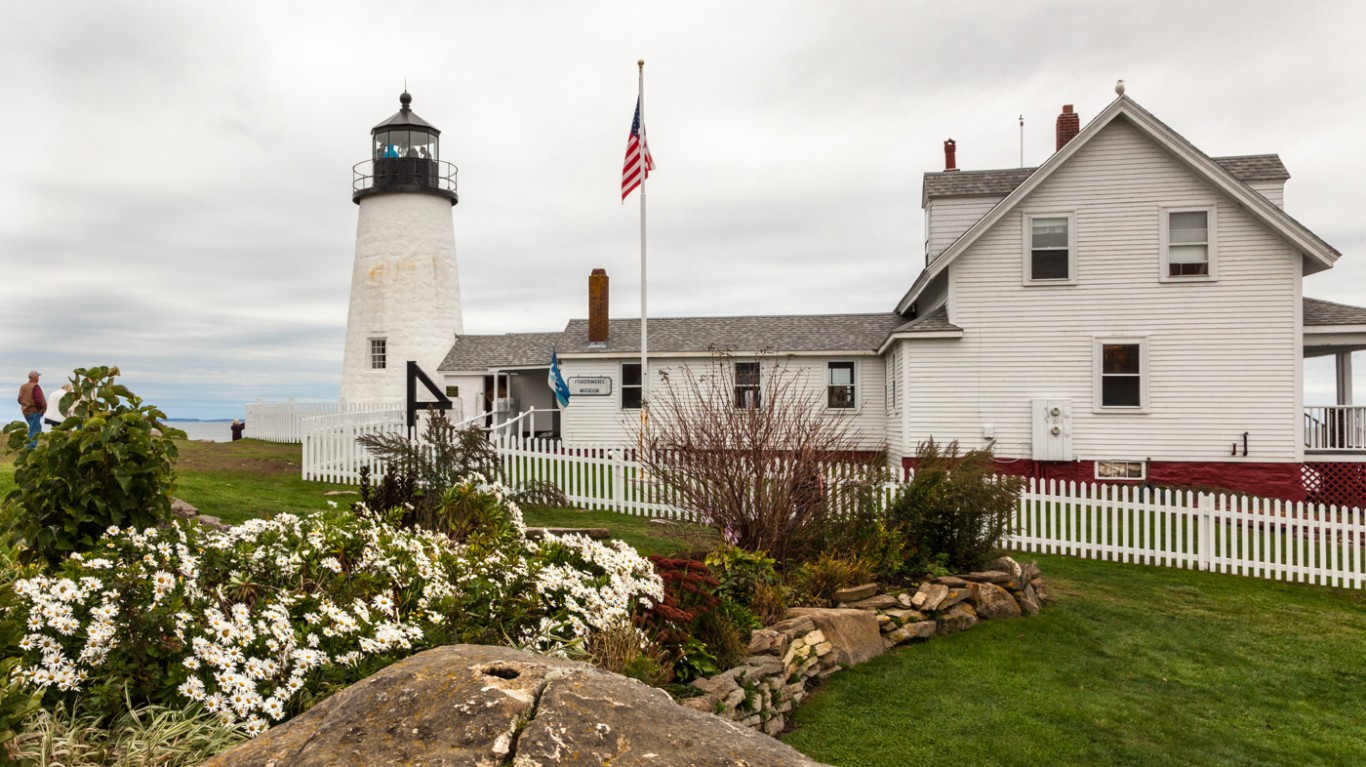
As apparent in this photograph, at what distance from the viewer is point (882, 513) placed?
909cm

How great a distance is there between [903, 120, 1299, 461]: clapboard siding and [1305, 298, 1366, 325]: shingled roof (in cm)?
117

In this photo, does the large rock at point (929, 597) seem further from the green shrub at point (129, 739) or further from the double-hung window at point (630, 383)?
the double-hung window at point (630, 383)

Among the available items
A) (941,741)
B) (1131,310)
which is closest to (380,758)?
(941,741)

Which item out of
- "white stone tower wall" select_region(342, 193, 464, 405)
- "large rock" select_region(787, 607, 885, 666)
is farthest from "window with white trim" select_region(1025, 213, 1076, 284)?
"white stone tower wall" select_region(342, 193, 464, 405)

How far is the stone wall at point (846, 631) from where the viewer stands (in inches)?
212

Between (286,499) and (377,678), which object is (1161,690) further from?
(286,499)

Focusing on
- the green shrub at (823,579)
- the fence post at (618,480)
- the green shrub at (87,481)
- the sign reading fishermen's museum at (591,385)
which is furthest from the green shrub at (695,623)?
the sign reading fishermen's museum at (591,385)

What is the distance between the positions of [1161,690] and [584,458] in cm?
1039

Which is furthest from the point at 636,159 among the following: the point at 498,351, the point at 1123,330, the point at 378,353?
the point at 378,353

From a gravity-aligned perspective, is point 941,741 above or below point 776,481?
below

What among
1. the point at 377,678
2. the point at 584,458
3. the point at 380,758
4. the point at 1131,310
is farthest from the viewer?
the point at 1131,310

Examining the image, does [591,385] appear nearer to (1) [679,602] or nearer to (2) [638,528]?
(2) [638,528]

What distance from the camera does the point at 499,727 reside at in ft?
7.95

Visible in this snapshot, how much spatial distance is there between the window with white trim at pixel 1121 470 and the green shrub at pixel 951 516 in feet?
32.3
